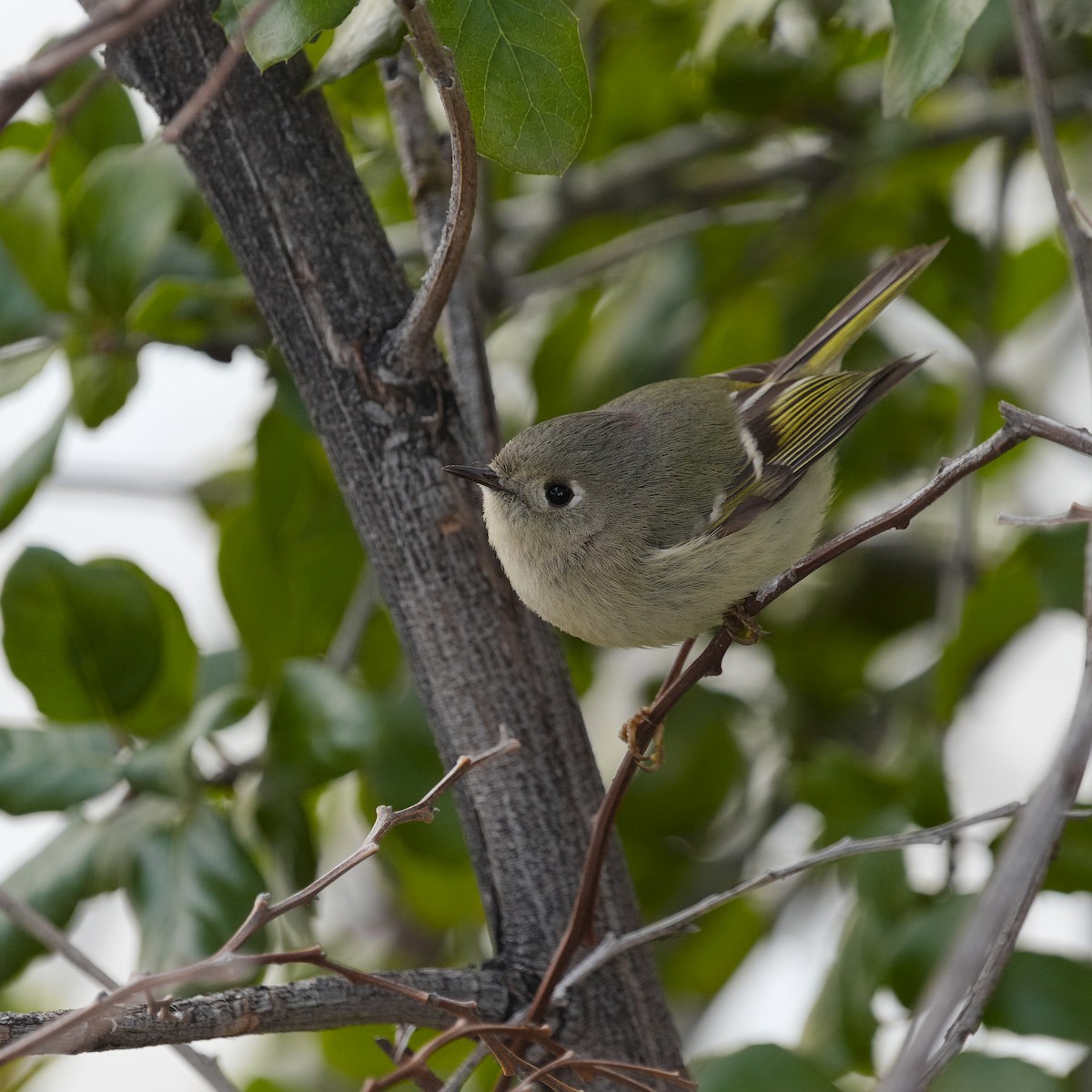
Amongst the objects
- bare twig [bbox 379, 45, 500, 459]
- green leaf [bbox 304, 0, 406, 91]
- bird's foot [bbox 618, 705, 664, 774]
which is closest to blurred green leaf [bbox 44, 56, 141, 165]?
bare twig [bbox 379, 45, 500, 459]

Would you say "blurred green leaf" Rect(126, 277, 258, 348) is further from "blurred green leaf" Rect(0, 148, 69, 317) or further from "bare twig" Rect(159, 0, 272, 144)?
"bare twig" Rect(159, 0, 272, 144)

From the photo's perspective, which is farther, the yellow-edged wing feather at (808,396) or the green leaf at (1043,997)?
the yellow-edged wing feather at (808,396)

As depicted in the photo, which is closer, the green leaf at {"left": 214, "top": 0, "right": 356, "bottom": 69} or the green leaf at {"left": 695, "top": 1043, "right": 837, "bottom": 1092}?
the green leaf at {"left": 214, "top": 0, "right": 356, "bottom": 69}

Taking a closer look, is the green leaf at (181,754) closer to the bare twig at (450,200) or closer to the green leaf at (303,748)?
the green leaf at (303,748)

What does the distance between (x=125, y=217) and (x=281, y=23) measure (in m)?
0.51

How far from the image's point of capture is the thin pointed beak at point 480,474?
1.16 meters

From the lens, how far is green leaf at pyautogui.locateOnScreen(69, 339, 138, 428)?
4.65 feet

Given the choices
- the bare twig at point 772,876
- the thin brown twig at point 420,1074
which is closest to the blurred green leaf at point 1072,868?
the bare twig at point 772,876

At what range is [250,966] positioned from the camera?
77cm

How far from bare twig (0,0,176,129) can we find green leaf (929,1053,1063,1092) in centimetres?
101

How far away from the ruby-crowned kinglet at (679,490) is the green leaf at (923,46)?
14.9 inches

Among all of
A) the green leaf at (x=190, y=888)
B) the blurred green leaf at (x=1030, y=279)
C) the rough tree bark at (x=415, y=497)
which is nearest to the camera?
the rough tree bark at (x=415, y=497)

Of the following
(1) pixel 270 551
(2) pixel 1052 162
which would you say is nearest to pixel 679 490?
(1) pixel 270 551

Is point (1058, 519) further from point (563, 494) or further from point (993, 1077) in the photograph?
point (563, 494)
